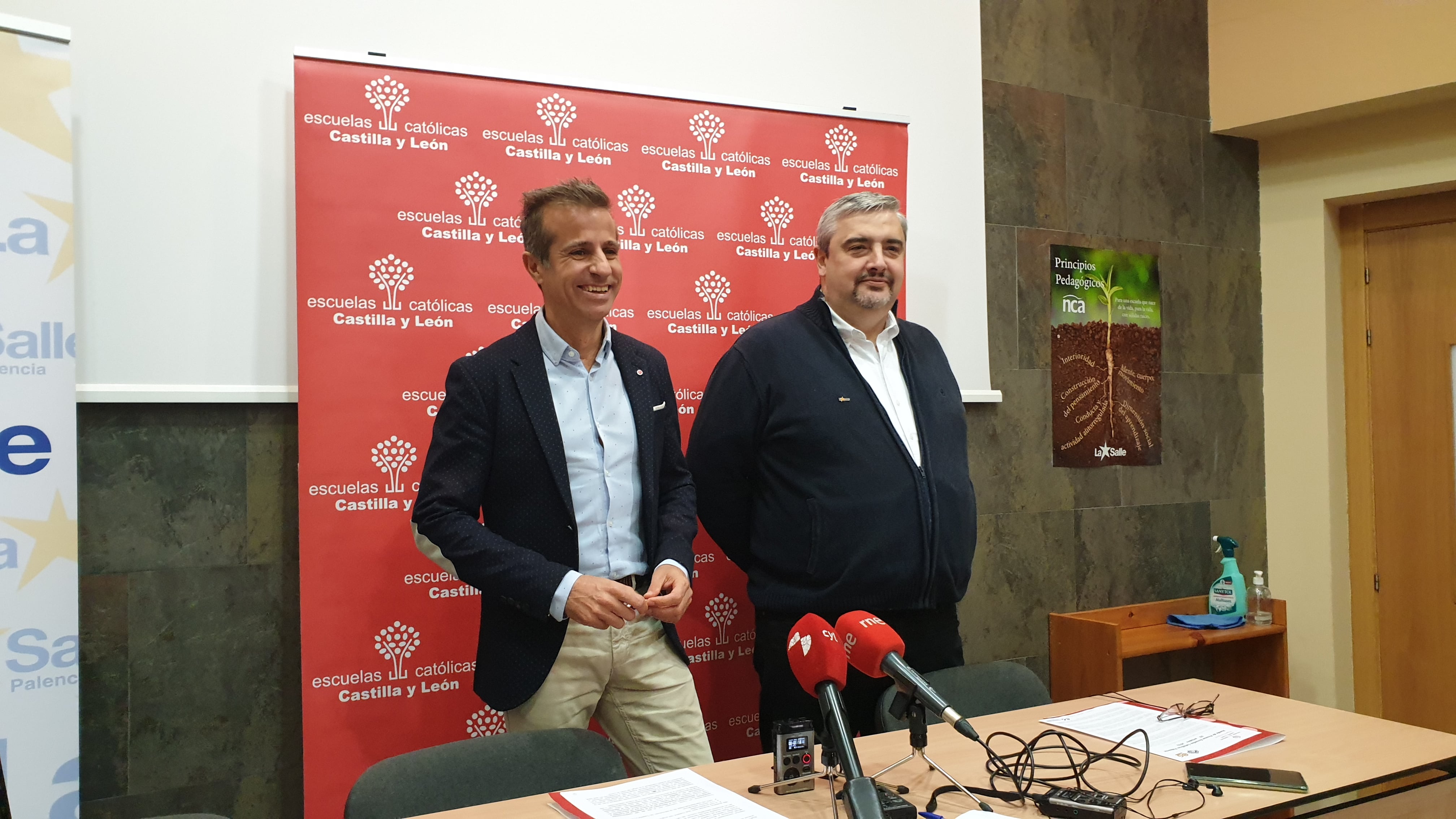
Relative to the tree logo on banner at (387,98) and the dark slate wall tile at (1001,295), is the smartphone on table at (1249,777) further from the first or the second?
the tree logo on banner at (387,98)

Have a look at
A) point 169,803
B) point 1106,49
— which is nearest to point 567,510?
point 169,803

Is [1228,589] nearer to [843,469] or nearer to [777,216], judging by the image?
[843,469]

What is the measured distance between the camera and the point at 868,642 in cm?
149

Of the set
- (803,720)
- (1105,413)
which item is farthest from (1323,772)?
(1105,413)

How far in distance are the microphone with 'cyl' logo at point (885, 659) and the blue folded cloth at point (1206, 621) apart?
9.37 ft

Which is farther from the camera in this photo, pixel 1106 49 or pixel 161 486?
pixel 1106 49

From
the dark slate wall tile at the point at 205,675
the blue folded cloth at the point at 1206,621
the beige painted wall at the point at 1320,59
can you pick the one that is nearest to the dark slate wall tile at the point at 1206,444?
the blue folded cloth at the point at 1206,621

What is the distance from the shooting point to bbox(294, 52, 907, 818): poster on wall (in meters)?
2.54

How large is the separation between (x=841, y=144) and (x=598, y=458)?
1611 millimetres

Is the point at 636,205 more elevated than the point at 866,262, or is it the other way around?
the point at 636,205

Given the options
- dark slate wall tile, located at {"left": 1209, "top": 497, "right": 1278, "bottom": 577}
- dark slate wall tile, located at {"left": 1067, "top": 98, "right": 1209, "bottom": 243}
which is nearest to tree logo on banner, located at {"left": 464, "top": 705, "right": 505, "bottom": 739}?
dark slate wall tile, located at {"left": 1067, "top": 98, "right": 1209, "bottom": 243}

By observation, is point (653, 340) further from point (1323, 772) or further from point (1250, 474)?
point (1250, 474)

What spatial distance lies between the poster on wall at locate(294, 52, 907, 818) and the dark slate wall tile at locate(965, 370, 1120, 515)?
3.70ft

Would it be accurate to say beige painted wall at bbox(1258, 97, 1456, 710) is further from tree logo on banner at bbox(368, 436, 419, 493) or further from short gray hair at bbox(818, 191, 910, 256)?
tree logo on banner at bbox(368, 436, 419, 493)
